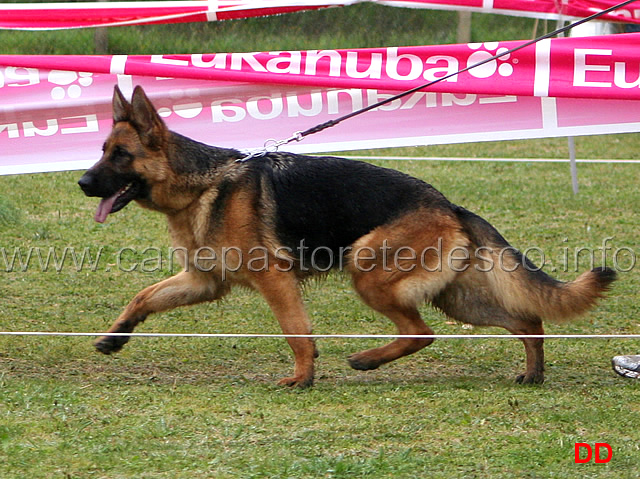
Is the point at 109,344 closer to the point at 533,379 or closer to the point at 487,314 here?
the point at 487,314

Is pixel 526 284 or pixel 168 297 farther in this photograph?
pixel 168 297

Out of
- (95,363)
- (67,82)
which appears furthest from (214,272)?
(67,82)

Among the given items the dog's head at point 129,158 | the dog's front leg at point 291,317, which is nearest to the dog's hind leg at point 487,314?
the dog's front leg at point 291,317

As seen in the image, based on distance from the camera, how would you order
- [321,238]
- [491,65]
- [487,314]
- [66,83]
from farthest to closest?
[66,83] → [491,65] → [487,314] → [321,238]

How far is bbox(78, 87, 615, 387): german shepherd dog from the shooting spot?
4.85 meters

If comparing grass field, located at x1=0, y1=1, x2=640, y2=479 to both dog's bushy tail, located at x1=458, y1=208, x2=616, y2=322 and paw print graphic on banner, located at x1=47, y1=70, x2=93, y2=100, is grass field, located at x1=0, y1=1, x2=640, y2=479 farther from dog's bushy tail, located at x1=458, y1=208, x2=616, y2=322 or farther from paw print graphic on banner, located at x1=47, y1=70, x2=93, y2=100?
paw print graphic on banner, located at x1=47, y1=70, x2=93, y2=100

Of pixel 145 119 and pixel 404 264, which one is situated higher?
pixel 145 119

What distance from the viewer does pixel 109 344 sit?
493 centimetres

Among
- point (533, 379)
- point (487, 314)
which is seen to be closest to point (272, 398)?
point (487, 314)

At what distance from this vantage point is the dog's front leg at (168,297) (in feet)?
16.8

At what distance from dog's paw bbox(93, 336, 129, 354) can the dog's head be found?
2.05 ft

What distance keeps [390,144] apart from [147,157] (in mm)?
1847

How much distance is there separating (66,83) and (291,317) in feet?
7.61

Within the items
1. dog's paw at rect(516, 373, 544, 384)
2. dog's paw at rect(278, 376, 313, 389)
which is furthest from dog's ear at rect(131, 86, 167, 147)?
dog's paw at rect(516, 373, 544, 384)
